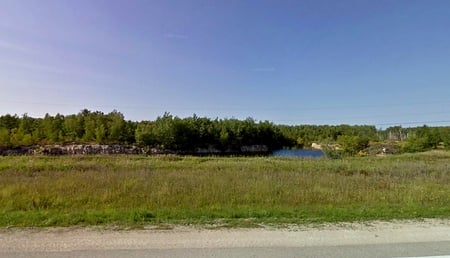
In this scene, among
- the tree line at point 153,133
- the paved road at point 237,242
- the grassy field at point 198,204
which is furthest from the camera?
the tree line at point 153,133

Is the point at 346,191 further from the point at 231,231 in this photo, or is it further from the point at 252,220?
the point at 231,231

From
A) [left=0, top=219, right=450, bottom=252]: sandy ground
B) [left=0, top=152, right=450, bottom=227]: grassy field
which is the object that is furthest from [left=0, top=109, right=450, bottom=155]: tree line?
[left=0, top=219, right=450, bottom=252]: sandy ground

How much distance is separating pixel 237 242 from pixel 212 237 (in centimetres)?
51

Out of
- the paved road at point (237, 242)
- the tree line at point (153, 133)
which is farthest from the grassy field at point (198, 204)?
the tree line at point (153, 133)

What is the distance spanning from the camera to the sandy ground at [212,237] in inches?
194

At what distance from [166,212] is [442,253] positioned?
558 cm

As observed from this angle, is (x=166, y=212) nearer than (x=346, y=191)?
Yes

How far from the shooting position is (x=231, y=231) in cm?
580

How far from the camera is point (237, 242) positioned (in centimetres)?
511

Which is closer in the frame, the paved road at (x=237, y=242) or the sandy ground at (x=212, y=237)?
the paved road at (x=237, y=242)

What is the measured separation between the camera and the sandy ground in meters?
4.92

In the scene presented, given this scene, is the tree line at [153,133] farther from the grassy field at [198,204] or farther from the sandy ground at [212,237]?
the sandy ground at [212,237]

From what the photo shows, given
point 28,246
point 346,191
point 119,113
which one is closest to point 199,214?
point 28,246

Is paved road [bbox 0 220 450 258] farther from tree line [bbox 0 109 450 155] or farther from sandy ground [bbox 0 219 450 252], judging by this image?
tree line [bbox 0 109 450 155]
